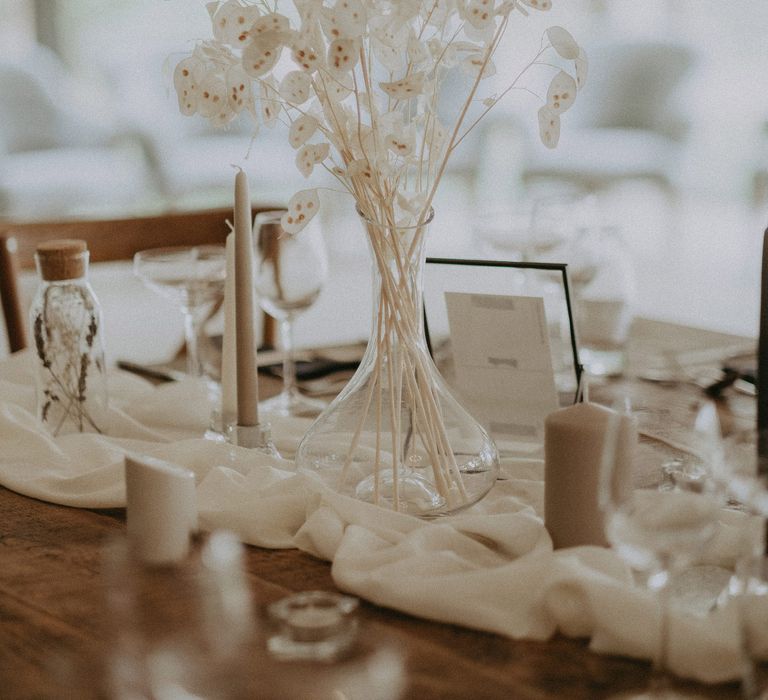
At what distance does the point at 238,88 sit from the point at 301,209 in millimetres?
120

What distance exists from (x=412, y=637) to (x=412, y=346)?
11.6 inches

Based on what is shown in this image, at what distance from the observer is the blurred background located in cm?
596

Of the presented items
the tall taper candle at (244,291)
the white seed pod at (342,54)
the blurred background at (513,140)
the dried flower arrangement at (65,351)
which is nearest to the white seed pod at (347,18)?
the white seed pod at (342,54)

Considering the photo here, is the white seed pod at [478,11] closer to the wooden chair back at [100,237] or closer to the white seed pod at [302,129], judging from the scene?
the white seed pod at [302,129]

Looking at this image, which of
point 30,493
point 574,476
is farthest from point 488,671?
point 30,493

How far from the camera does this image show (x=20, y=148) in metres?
5.99

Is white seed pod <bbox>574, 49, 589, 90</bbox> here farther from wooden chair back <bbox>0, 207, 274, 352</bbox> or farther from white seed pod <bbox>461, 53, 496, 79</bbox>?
wooden chair back <bbox>0, 207, 274, 352</bbox>

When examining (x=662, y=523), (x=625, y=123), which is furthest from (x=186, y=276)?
(x=625, y=123)

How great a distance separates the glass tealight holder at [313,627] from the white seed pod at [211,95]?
44cm

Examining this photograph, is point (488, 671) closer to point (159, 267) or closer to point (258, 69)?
point (258, 69)

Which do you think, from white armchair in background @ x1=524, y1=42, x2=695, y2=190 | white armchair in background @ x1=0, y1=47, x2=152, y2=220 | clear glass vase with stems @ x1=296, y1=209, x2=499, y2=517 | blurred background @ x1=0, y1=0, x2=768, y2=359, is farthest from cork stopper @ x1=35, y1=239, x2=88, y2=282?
white armchair in background @ x1=524, y1=42, x2=695, y2=190

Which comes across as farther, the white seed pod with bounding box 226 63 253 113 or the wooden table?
the white seed pod with bounding box 226 63 253 113

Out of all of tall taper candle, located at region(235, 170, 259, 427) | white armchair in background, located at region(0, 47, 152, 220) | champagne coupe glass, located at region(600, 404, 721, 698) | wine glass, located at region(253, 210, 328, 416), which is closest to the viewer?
champagne coupe glass, located at region(600, 404, 721, 698)

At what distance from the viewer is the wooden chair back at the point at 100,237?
2020 millimetres
